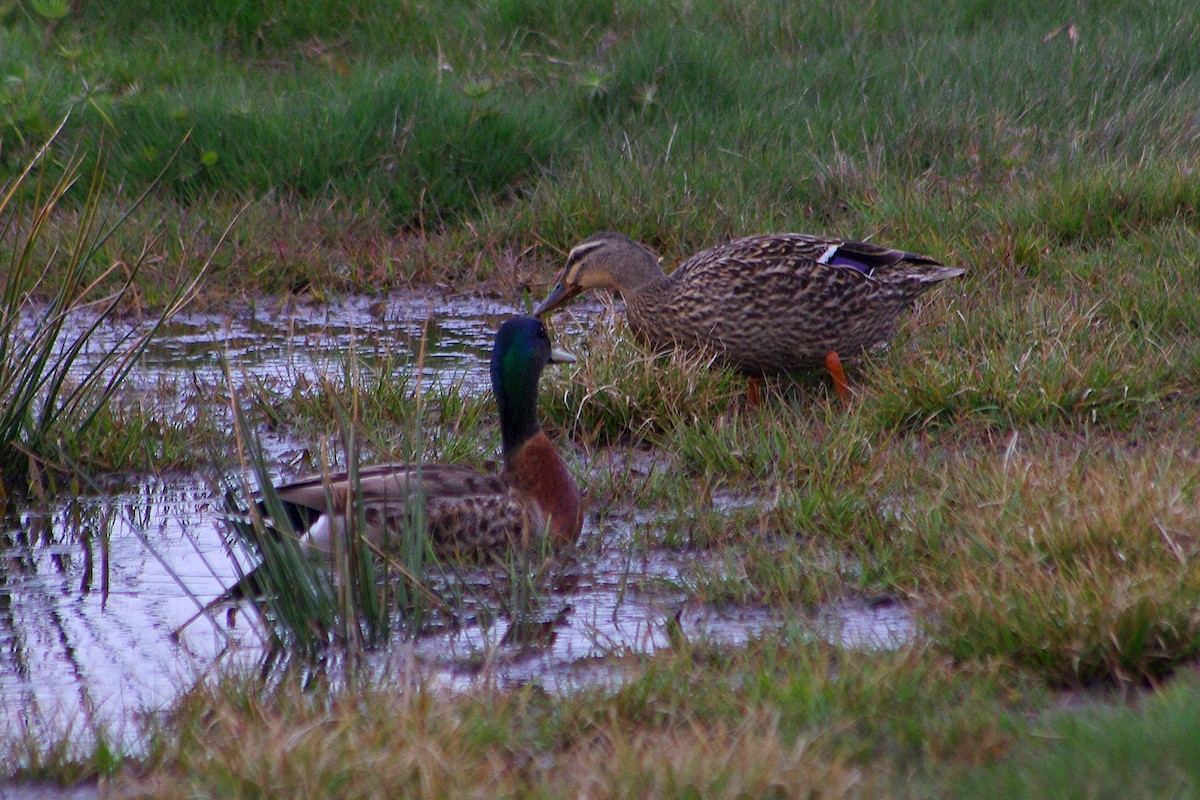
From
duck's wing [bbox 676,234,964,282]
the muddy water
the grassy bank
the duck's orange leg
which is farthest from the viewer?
duck's wing [bbox 676,234,964,282]

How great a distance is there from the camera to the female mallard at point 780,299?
5879mm

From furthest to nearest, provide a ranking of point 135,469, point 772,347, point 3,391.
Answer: point 772,347
point 135,469
point 3,391

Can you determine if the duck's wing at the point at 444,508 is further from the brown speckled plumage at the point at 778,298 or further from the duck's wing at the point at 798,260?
the duck's wing at the point at 798,260

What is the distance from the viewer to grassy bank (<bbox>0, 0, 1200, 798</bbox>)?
2.86m

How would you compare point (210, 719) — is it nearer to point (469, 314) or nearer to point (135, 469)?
point (135, 469)

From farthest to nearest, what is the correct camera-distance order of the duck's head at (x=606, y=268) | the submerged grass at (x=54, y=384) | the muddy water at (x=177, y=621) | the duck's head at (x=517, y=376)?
the duck's head at (x=606, y=268), the duck's head at (x=517, y=376), the submerged grass at (x=54, y=384), the muddy water at (x=177, y=621)

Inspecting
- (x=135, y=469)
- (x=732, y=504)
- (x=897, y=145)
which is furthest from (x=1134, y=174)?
(x=135, y=469)

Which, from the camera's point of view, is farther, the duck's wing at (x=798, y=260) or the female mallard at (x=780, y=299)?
the duck's wing at (x=798, y=260)

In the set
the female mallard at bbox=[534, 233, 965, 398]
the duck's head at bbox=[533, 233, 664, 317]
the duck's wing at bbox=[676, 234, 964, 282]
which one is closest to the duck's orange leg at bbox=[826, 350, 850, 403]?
the female mallard at bbox=[534, 233, 965, 398]

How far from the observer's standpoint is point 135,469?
17.5 feet

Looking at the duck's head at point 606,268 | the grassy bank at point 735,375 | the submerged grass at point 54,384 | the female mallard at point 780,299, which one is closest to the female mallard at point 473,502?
the grassy bank at point 735,375

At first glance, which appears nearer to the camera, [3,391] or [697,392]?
[3,391]

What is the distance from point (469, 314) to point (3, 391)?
3.00 m

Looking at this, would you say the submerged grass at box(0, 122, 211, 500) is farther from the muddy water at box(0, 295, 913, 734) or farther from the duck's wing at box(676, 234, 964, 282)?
the duck's wing at box(676, 234, 964, 282)
